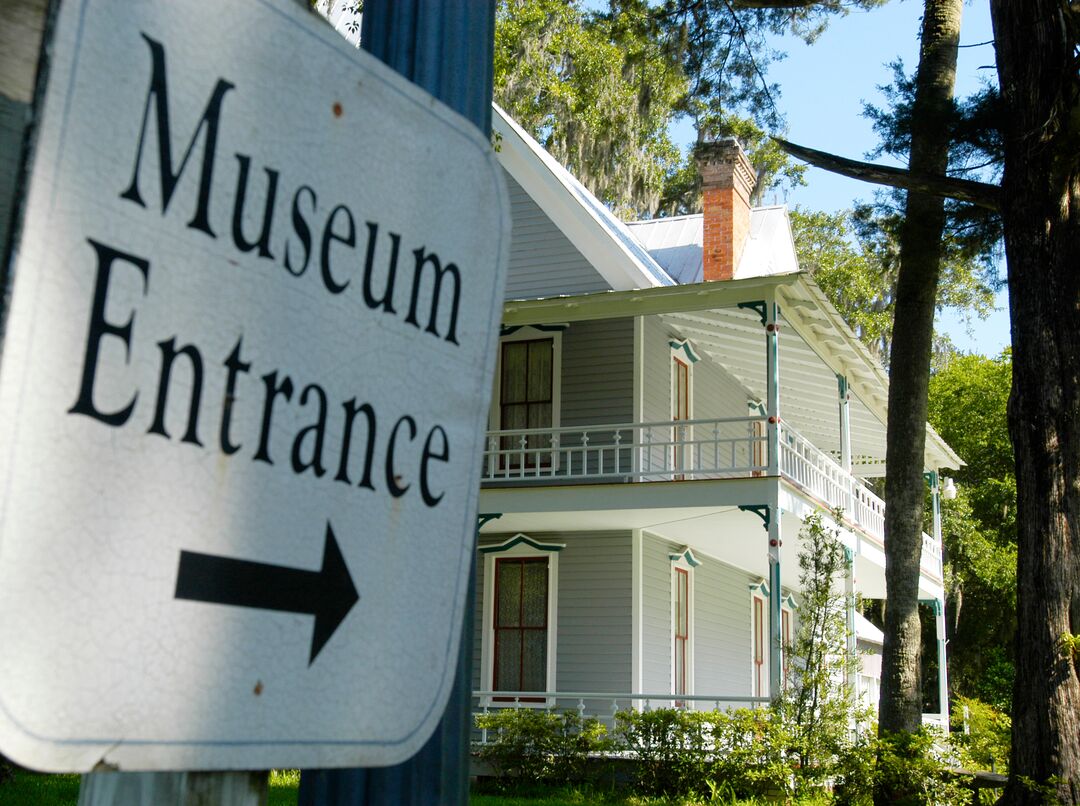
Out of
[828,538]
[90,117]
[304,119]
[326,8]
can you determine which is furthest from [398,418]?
[326,8]

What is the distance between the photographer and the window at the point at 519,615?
17656mm

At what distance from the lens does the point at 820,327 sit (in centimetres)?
1730

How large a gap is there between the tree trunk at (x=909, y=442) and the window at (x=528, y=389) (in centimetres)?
623

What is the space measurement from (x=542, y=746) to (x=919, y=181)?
26.8 feet

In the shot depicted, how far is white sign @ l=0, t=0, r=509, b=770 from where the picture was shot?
78cm

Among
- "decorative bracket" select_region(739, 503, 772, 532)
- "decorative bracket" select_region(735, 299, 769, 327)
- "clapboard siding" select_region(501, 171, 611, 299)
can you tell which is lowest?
"decorative bracket" select_region(739, 503, 772, 532)

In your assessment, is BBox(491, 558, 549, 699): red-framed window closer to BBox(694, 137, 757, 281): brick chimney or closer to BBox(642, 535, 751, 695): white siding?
BBox(642, 535, 751, 695): white siding

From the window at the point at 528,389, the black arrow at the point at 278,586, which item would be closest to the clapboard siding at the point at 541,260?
the window at the point at 528,389

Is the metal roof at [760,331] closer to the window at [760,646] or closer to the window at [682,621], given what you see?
the window at [682,621]

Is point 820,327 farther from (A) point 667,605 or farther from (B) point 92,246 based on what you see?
(B) point 92,246

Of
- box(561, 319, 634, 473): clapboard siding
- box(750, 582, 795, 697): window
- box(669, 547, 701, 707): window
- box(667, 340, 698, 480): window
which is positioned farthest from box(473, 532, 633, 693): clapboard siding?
box(750, 582, 795, 697): window

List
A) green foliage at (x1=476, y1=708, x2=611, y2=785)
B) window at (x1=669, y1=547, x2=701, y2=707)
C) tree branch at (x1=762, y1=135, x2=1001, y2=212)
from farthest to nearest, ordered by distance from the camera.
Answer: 1. window at (x1=669, y1=547, x2=701, y2=707)
2. green foliage at (x1=476, y1=708, x2=611, y2=785)
3. tree branch at (x1=762, y1=135, x2=1001, y2=212)

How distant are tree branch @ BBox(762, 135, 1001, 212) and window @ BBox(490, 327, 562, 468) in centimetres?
783

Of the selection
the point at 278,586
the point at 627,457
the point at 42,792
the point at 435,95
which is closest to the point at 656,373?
the point at 627,457
